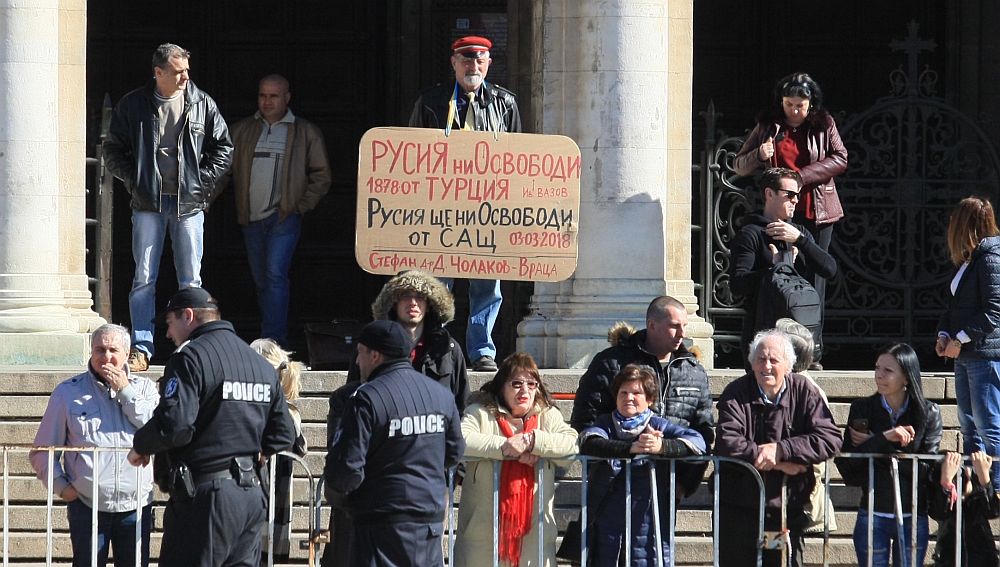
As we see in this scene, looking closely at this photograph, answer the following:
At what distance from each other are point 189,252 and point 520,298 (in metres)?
3.46

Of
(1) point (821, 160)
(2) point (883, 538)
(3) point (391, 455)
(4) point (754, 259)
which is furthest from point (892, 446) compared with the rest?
(1) point (821, 160)

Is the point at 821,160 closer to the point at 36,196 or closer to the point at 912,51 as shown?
the point at 912,51

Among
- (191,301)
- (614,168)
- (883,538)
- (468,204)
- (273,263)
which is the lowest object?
(883,538)

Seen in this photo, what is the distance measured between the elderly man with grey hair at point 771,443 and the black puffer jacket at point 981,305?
4.89 feet

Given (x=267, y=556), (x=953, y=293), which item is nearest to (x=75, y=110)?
(x=267, y=556)

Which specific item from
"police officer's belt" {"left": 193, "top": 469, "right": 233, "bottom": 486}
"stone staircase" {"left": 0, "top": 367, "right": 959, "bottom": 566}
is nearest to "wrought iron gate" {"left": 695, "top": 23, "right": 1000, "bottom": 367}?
"stone staircase" {"left": 0, "top": 367, "right": 959, "bottom": 566}

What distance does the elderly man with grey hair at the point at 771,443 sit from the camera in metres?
8.66

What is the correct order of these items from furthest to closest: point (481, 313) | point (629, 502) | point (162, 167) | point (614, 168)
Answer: point (614, 168), point (162, 167), point (481, 313), point (629, 502)

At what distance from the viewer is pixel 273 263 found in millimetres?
12133

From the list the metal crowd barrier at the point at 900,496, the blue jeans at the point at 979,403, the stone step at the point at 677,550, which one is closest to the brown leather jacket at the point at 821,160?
the blue jeans at the point at 979,403

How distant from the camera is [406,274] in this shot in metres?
9.05

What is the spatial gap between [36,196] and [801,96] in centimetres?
496

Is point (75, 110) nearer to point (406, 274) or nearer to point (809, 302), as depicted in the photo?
point (406, 274)

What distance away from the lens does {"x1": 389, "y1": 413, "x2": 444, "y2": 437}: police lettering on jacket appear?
7.73 m
